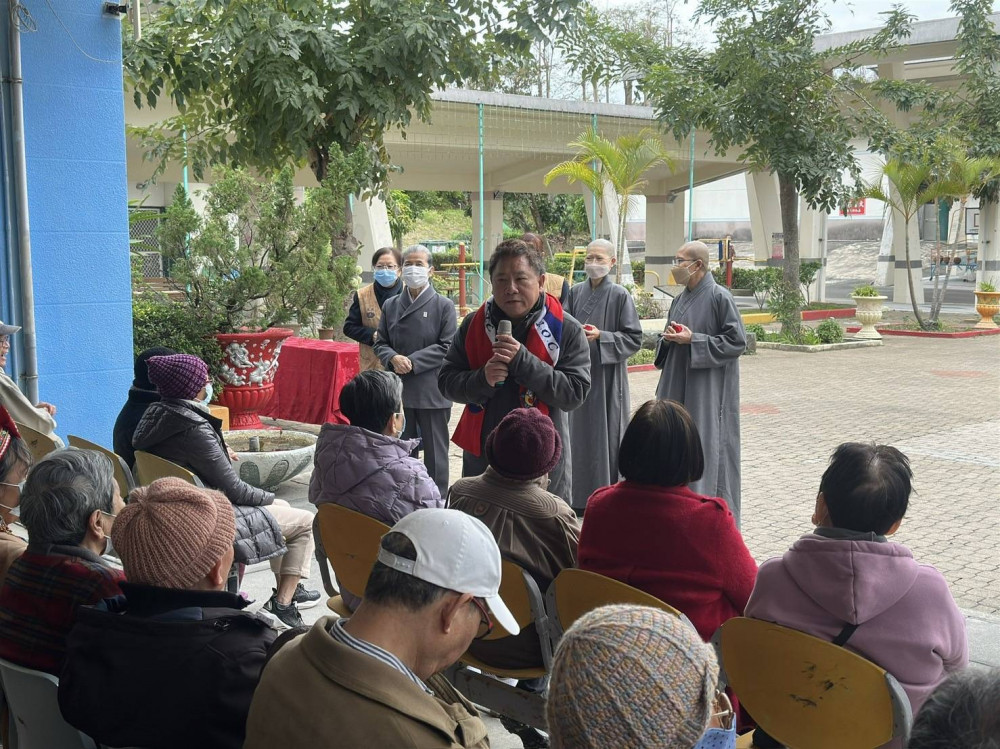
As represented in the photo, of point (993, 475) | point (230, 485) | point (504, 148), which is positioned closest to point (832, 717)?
point (230, 485)

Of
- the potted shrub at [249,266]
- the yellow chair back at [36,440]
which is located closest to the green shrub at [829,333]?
the potted shrub at [249,266]

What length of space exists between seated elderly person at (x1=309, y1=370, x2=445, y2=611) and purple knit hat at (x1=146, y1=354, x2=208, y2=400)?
739 millimetres

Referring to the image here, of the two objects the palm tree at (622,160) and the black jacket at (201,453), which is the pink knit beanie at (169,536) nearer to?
the black jacket at (201,453)

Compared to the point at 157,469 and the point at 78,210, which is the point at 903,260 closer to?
the point at 78,210

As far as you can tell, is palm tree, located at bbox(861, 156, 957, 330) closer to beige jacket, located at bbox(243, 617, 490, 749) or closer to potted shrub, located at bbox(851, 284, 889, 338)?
potted shrub, located at bbox(851, 284, 889, 338)

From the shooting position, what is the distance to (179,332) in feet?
26.6

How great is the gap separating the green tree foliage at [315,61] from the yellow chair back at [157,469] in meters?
4.90

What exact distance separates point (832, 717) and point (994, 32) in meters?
21.5

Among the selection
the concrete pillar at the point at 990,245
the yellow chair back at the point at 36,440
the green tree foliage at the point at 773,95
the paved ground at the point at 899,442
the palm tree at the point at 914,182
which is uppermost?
the green tree foliage at the point at 773,95

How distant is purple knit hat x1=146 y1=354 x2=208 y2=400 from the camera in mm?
4324

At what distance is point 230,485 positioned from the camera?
4.40m

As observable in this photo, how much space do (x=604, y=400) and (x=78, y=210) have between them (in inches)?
144

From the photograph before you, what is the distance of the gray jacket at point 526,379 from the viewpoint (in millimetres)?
4594

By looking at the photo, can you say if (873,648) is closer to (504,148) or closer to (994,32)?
(504,148)
